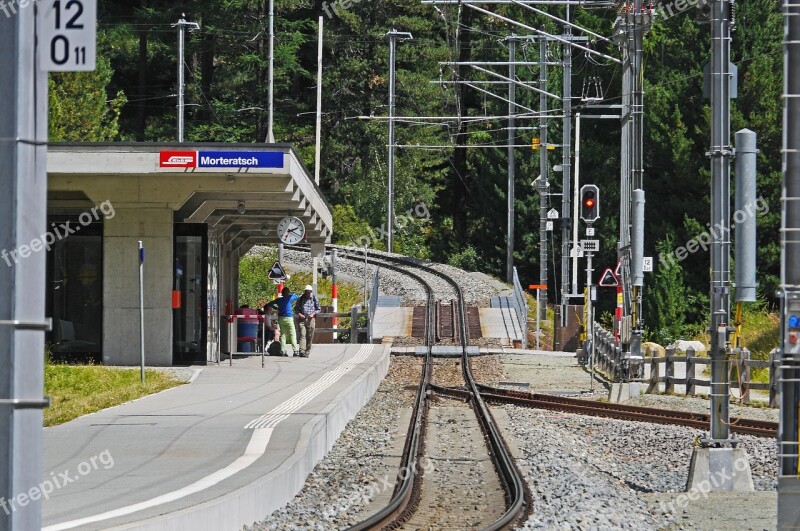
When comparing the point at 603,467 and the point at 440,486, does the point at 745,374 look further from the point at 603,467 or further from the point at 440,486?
the point at 440,486

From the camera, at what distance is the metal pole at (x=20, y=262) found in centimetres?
611

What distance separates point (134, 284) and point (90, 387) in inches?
181

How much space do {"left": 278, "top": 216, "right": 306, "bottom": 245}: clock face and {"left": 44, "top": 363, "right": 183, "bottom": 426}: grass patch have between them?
5.51m

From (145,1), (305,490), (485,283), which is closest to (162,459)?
(305,490)

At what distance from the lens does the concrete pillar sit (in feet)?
81.3

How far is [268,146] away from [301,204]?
4.96 m

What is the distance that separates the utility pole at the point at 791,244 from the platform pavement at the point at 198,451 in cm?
393

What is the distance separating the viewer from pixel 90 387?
20.3 meters

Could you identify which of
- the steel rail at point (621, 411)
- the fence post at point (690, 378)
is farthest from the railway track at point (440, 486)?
the fence post at point (690, 378)

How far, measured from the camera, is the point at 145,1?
237 feet

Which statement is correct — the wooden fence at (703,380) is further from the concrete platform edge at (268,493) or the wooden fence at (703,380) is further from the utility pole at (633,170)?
the concrete platform edge at (268,493)

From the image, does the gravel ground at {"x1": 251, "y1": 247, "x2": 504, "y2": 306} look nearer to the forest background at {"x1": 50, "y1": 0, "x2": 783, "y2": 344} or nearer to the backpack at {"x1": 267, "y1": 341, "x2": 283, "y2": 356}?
the forest background at {"x1": 50, "y1": 0, "x2": 783, "y2": 344}

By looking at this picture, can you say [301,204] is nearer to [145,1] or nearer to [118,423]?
[118,423]

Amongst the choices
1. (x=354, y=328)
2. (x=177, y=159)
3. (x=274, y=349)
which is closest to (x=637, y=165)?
(x=177, y=159)
